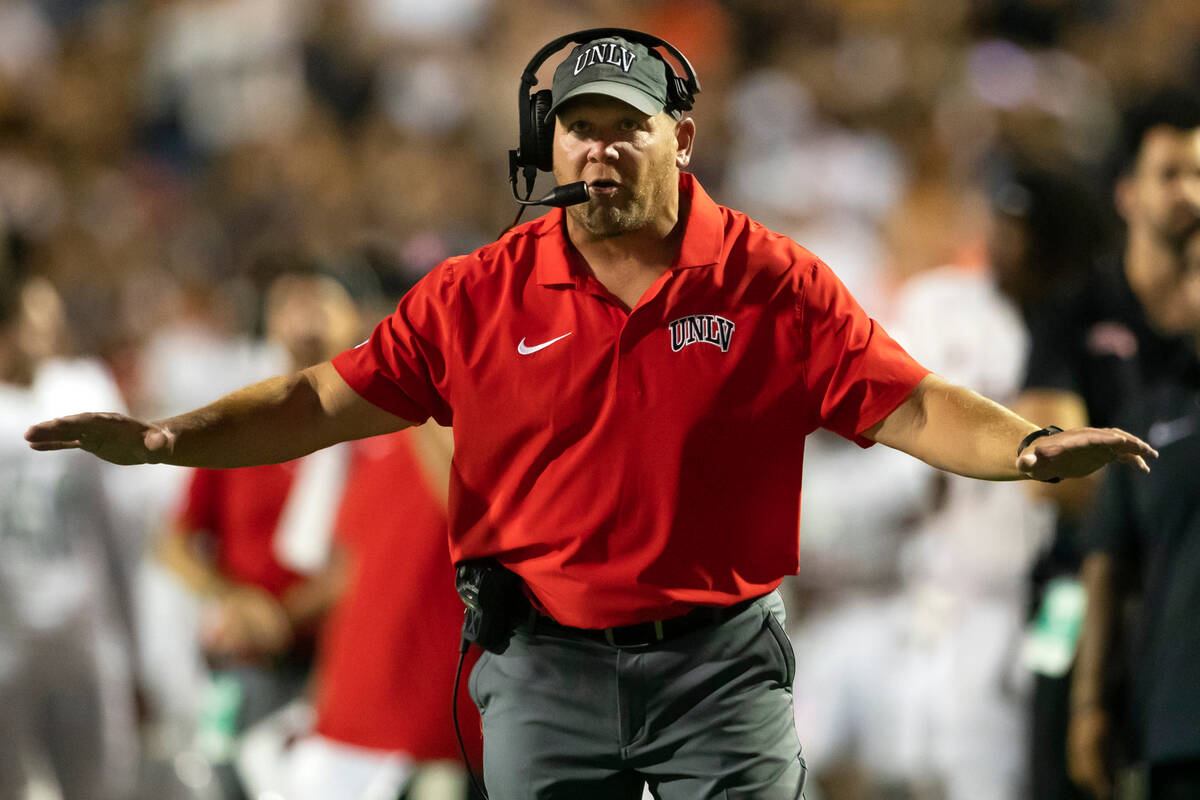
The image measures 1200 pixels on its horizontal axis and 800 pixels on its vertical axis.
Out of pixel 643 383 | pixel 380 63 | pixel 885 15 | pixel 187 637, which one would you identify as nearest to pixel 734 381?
pixel 643 383

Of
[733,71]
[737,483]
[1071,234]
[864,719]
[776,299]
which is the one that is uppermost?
[733,71]

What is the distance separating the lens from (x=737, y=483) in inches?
137

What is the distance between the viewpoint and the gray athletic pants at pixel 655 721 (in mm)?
3434

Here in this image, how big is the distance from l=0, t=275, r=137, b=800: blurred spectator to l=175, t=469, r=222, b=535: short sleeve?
30 centimetres

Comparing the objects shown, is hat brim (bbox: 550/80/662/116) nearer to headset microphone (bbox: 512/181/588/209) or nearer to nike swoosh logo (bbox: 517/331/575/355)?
headset microphone (bbox: 512/181/588/209)

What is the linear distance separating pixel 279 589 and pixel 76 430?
10.7ft

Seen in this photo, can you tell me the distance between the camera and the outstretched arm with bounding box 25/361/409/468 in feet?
11.4

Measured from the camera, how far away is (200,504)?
6.77 meters

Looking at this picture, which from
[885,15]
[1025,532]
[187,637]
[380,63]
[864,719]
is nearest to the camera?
[1025,532]

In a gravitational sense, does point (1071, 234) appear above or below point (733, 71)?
→ below

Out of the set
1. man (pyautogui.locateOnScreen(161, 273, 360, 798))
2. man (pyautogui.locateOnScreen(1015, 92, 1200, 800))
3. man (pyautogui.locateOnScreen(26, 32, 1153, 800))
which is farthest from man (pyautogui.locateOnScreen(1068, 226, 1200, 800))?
man (pyautogui.locateOnScreen(161, 273, 360, 798))

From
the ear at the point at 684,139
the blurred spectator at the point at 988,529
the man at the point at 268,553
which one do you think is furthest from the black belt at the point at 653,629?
the man at the point at 268,553

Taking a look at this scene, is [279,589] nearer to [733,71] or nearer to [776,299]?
[776,299]

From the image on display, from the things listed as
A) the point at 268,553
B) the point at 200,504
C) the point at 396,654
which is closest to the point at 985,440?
the point at 396,654
